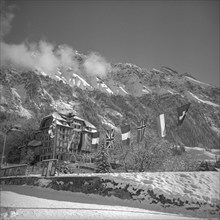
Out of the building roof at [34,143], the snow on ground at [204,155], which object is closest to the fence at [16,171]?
the building roof at [34,143]

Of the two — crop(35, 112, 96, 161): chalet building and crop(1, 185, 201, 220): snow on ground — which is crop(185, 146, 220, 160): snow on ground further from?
crop(1, 185, 201, 220): snow on ground

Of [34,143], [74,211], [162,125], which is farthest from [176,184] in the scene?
[34,143]

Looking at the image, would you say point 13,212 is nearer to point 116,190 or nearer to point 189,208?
point 116,190

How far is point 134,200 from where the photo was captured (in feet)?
51.8

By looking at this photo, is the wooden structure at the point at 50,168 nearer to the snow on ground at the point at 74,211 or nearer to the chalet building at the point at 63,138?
the snow on ground at the point at 74,211

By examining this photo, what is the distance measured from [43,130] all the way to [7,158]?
11.9 meters

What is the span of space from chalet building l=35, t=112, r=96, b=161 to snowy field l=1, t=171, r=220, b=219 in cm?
5112

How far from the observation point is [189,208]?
1466 centimetres

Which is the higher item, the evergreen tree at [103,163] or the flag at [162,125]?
the flag at [162,125]

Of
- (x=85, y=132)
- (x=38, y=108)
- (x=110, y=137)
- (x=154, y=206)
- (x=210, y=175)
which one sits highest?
(x=38, y=108)

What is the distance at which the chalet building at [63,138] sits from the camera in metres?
70.7

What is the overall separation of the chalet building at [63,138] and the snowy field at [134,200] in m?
51.1

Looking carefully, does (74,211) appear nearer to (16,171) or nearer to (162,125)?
(162,125)

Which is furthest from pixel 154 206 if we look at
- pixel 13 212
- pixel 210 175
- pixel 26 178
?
pixel 26 178
